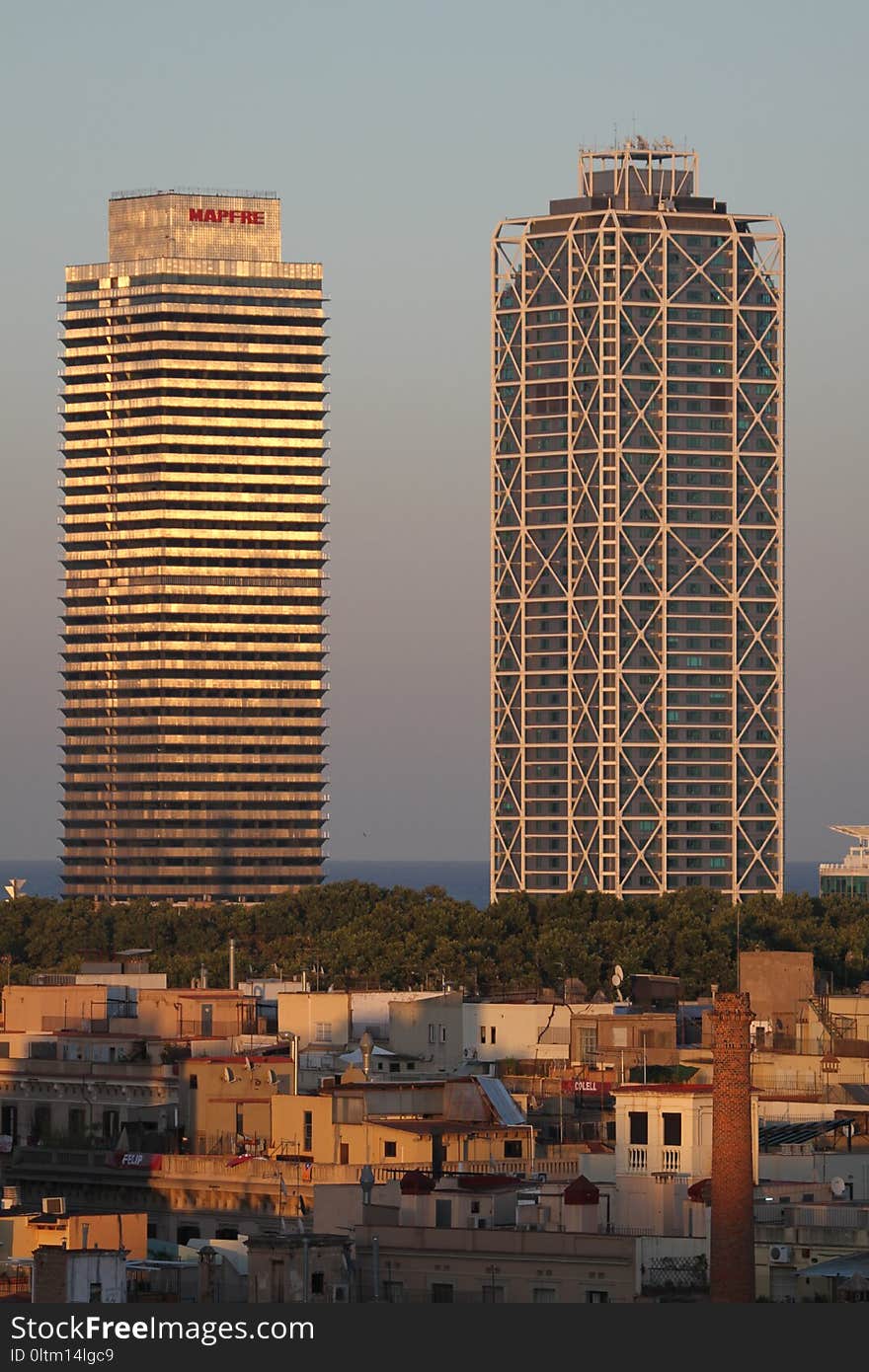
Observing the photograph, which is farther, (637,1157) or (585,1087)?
(585,1087)

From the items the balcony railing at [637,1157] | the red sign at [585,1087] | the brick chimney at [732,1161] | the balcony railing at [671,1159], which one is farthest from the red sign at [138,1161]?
the brick chimney at [732,1161]

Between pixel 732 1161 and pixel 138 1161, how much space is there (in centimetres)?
4079

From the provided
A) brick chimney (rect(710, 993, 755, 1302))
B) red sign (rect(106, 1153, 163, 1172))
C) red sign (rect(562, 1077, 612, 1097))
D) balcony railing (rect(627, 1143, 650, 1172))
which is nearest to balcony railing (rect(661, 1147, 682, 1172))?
balcony railing (rect(627, 1143, 650, 1172))

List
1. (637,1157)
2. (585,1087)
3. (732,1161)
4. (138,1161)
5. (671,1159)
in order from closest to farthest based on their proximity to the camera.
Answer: (732,1161) < (671,1159) < (637,1157) < (138,1161) < (585,1087)

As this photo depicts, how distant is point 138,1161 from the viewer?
422 ft

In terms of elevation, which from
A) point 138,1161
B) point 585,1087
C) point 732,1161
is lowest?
point 138,1161

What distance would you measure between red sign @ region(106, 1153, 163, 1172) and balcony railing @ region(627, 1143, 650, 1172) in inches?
743

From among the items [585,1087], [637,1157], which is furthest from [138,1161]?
[585,1087]

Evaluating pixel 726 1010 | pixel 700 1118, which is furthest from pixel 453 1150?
pixel 726 1010

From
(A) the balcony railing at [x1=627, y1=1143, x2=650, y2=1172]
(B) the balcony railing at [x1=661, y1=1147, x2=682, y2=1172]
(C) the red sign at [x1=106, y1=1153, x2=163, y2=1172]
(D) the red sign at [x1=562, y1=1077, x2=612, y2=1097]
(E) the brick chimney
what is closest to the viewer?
(E) the brick chimney

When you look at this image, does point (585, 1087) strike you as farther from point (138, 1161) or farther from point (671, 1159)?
point (671, 1159)

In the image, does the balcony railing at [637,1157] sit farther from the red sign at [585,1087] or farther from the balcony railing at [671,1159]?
the red sign at [585,1087]

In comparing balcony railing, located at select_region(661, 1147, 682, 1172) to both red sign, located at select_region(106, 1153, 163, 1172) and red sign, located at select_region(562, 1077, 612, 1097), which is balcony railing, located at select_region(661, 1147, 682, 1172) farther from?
red sign, located at select_region(562, 1077, 612, 1097)

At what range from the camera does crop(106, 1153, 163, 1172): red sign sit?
4966 inches
